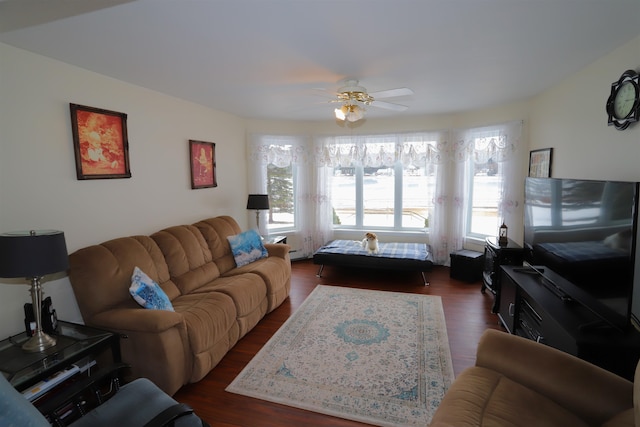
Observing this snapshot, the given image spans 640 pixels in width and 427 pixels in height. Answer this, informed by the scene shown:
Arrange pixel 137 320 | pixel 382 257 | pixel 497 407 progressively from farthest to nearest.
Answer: pixel 382 257 → pixel 137 320 → pixel 497 407

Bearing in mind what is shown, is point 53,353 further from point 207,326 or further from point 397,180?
point 397,180

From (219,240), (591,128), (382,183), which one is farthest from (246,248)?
(591,128)

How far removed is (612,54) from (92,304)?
172 inches

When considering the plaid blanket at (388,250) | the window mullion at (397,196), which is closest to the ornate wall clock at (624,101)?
the plaid blanket at (388,250)

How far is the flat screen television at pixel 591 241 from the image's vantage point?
175 centimetres

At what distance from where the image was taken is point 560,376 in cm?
154

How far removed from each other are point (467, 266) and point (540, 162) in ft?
5.31

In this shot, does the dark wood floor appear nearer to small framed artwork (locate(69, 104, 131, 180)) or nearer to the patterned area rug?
the patterned area rug

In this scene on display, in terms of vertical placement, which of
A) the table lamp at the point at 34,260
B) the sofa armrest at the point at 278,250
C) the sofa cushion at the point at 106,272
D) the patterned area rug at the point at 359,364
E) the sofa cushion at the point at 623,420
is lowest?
the patterned area rug at the point at 359,364

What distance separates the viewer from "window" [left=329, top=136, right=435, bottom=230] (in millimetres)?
5000

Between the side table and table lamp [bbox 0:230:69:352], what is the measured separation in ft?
0.24

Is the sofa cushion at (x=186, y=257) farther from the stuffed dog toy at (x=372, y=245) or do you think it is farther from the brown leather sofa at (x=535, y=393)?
the brown leather sofa at (x=535, y=393)

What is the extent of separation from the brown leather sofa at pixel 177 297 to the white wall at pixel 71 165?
27cm

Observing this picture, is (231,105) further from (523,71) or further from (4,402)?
(4,402)
